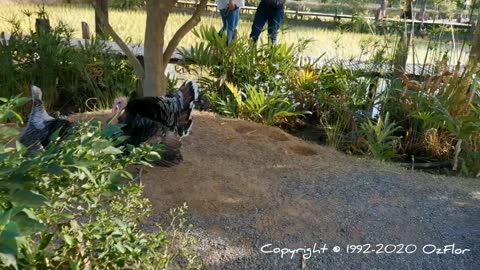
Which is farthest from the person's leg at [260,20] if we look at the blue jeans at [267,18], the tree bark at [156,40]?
the tree bark at [156,40]

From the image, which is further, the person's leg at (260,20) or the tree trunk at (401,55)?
the person's leg at (260,20)

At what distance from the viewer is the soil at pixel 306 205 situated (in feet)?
7.59

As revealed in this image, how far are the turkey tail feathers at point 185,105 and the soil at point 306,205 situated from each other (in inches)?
8.6

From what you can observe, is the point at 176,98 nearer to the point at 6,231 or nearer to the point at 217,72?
the point at 217,72

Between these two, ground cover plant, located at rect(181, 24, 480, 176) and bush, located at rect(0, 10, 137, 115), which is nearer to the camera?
ground cover plant, located at rect(181, 24, 480, 176)

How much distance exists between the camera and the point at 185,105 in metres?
3.23

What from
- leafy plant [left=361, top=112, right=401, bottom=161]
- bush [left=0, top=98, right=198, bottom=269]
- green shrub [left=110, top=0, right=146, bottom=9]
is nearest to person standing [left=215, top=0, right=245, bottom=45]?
green shrub [left=110, top=0, right=146, bottom=9]

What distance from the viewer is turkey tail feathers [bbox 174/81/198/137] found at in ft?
10.3

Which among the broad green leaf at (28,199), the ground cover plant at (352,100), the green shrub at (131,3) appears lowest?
the ground cover plant at (352,100)

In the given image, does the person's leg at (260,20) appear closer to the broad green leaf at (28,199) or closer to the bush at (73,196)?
the bush at (73,196)

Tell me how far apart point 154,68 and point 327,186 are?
1444 mm

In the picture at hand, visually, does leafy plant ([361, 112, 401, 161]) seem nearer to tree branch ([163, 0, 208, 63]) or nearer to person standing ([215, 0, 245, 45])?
tree branch ([163, 0, 208, 63])

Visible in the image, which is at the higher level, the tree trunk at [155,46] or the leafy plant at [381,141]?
the tree trunk at [155,46]

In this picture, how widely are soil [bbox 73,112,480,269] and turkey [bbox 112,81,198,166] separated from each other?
0.18 metres
